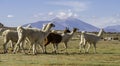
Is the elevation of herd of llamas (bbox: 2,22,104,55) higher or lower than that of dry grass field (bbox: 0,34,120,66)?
higher

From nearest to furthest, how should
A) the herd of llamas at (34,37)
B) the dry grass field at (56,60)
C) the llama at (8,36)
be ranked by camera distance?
the dry grass field at (56,60)
the herd of llamas at (34,37)
the llama at (8,36)

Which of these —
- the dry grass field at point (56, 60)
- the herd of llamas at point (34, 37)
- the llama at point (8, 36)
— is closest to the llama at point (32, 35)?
the herd of llamas at point (34, 37)

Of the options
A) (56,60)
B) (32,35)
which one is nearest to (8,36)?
(32,35)

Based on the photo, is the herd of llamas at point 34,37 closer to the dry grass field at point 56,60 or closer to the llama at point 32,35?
the llama at point 32,35

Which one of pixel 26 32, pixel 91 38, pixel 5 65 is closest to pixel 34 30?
pixel 26 32

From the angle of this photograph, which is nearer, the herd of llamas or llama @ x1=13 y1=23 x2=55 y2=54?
llama @ x1=13 y1=23 x2=55 y2=54

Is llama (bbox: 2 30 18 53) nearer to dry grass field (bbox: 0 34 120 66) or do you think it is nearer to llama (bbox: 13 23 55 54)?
llama (bbox: 13 23 55 54)

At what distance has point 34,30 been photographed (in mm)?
37312

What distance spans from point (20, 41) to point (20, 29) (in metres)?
1.12

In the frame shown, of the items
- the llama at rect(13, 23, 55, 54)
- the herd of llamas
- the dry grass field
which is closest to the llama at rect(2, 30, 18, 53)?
the herd of llamas

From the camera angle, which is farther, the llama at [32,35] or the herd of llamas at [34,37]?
the herd of llamas at [34,37]

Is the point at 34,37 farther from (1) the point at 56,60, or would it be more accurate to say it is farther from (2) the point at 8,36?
(1) the point at 56,60

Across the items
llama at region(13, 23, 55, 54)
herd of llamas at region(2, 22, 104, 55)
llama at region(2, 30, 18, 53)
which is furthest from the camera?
llama at region(2, 30, 18, 53)

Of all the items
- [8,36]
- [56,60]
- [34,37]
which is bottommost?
[56,60]
